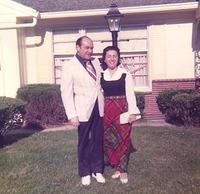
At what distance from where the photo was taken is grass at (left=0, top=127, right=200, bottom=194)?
16.3ft

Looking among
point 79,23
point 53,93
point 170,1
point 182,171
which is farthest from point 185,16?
point 182,171

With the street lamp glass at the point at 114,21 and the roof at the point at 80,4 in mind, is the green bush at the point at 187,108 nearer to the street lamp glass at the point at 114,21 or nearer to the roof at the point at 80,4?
the street lamp glass at the point at 114,21

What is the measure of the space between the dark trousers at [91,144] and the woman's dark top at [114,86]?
0.27m

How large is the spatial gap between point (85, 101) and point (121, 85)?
0.57 metres

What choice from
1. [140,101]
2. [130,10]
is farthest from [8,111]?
[130,10]

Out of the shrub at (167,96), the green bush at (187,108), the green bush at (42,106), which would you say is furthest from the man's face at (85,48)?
Result: the shrub at (167,96)

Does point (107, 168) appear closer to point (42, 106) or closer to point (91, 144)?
point (91, 144)

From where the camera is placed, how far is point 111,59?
4910 mm

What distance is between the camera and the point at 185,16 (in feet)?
33.8

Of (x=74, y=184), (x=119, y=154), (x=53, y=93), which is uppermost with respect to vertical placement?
(x=53, y=93)

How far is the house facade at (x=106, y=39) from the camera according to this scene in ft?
33.1

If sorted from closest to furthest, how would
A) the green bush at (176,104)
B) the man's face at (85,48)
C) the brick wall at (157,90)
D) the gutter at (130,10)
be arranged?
1. the man's face at (85,48)
2. the green bush at (176,104)
3. the gutter at (130,10)
4. the brick wall at (157,90)

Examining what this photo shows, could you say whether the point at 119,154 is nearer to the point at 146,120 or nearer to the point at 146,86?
the point at 146,120

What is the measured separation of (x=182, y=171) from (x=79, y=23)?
6555 millimetres
